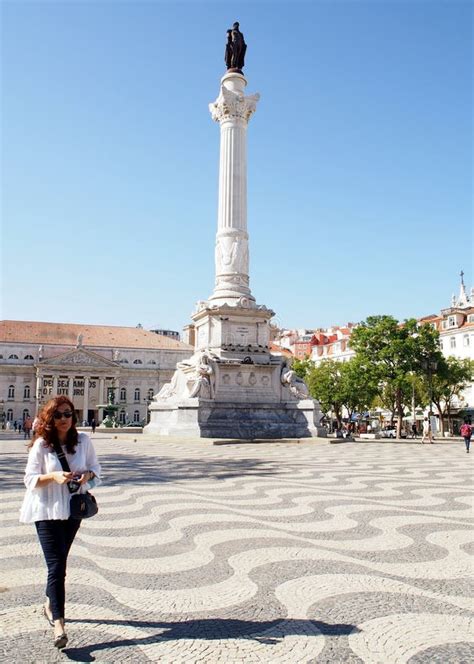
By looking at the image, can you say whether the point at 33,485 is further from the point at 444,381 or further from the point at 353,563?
the point at 444,381

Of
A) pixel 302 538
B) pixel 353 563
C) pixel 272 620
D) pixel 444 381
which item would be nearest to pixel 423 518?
pixel 302 538

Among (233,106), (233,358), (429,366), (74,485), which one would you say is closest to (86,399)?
(429,366)

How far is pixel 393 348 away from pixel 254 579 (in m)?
41.6

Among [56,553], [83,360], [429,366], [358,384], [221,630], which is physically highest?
[83,360]

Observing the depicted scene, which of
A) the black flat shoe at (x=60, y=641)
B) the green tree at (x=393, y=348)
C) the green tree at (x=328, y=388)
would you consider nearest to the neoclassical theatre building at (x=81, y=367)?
the green tree at (x=328, y=388)

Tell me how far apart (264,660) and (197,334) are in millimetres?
27422

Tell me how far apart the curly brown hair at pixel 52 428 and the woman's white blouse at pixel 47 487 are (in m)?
0.04

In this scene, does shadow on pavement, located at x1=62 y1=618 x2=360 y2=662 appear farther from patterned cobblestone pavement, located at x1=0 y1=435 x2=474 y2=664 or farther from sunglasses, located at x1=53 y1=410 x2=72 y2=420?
sunglasses, located at x1=53 y1=410 x2=72 y2=420

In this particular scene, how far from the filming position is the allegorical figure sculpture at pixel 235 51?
32812mm

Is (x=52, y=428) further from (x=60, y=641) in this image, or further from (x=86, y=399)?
(x=86, y=399)

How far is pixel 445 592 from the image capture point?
475cm

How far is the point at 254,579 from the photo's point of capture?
508cm

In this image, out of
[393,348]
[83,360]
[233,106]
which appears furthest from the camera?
[83,360]

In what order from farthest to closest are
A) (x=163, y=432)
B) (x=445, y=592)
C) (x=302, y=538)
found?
(x=163, y=432), (x=302, y=538), (x=445, y=592)
